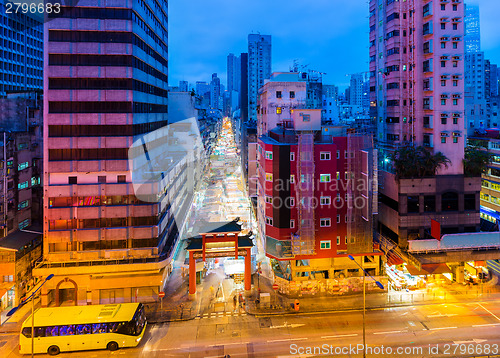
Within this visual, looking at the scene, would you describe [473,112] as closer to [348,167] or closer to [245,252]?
[348,167]

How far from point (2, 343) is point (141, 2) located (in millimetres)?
37285

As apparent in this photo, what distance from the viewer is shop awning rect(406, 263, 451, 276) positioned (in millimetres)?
41153

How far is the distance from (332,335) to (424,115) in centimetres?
3305

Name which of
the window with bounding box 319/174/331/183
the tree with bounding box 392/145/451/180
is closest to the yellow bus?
the window with bounding box 319/174/331/183

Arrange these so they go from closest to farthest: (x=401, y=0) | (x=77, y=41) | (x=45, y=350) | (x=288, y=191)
Answer: (x=45, y=350) → (x=77, y=41) → (x=288, y=191) → (x=401, y=0)

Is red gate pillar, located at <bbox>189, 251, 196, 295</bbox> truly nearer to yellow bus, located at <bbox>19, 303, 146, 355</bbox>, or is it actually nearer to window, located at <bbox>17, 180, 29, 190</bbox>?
yellow bus, located at <bbox>19, 303, 146, 355</bbox>

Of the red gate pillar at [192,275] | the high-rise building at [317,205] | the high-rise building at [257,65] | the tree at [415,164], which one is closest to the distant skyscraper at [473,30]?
the high-rise building at [257,65]

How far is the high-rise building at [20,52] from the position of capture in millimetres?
71688

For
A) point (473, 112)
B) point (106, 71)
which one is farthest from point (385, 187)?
point (473, 112)

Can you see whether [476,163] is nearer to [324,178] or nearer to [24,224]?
[324,178]

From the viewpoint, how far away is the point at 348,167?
41875mm

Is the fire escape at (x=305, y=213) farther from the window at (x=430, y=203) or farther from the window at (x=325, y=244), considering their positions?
the window at (x=430, y=203)

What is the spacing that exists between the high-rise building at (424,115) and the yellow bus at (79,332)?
3160 cm

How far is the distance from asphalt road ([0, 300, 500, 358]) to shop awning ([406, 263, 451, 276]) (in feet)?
12.1
